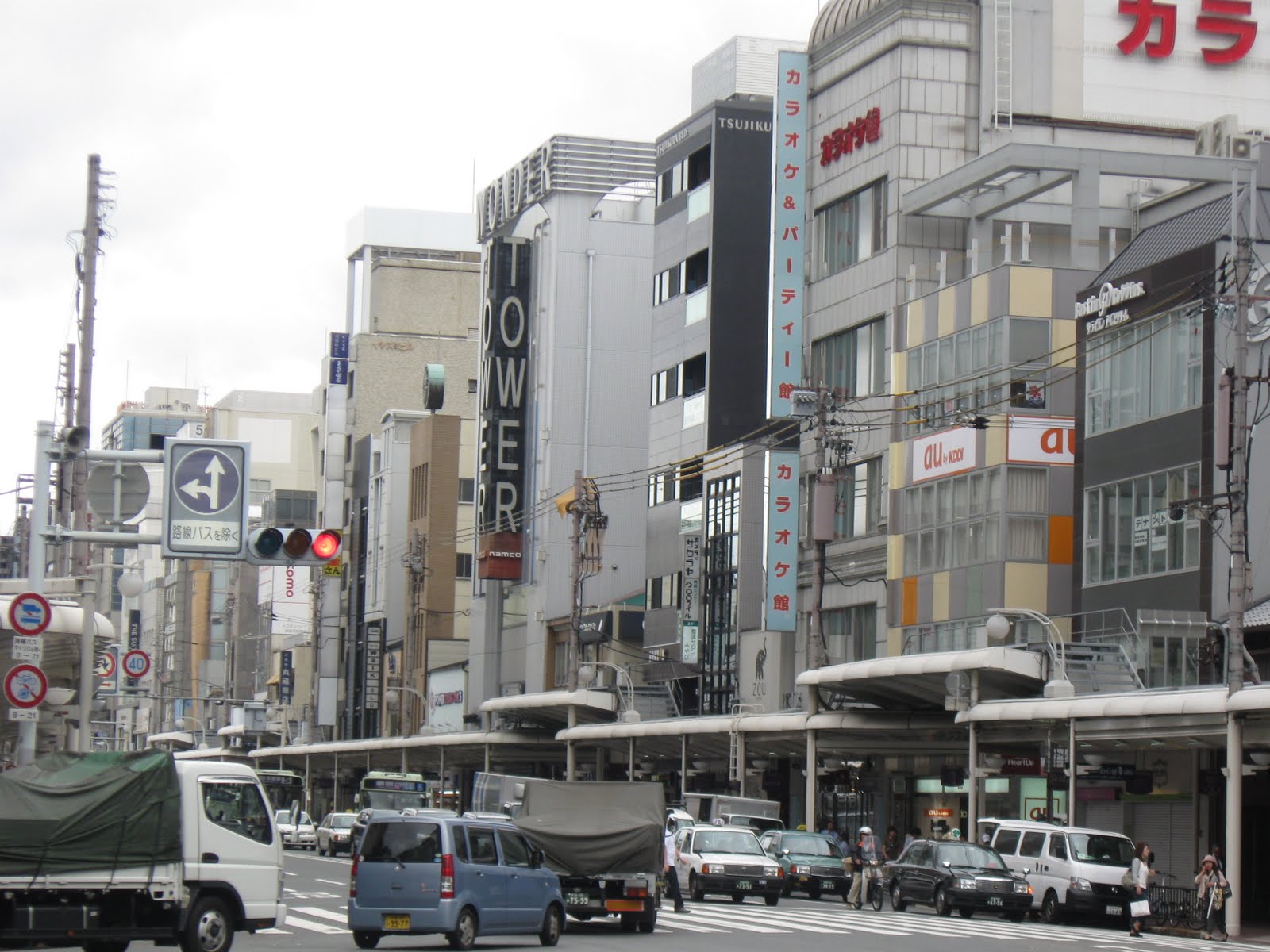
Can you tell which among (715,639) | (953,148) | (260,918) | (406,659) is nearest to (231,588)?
(406,659)

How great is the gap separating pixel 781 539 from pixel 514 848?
35.0 meters

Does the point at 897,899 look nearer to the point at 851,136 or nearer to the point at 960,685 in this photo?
the point at 960,685

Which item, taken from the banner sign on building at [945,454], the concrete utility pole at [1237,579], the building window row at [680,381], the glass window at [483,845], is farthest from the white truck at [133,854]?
the building window row at [680,381]

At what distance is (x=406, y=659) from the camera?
106500 millimetres

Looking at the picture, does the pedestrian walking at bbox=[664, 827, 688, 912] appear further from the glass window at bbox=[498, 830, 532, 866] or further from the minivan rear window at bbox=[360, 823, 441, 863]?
the minivan rear window at bbox=[360, 823, 441, 863]

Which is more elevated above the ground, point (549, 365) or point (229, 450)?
point (549, 365)

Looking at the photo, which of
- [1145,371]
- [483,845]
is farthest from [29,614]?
[1145,371]

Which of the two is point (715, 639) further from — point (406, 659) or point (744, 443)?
point (406, 659)

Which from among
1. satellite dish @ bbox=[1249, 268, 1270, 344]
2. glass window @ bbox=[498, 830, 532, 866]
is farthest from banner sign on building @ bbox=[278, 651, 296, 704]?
glass window @ bbox=[498, 830, 532, 866]

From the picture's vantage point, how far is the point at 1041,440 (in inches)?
1941

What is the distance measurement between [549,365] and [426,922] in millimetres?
63827

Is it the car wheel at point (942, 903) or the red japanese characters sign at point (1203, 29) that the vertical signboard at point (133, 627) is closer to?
the red japanese characters sign at point (1203, 29)

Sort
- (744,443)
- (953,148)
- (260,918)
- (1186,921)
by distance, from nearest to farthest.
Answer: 1. (260,918)
2. (1186,921)
3. (953,148)
4. (744,443)

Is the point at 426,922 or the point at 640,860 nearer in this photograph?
the point at 426,922
